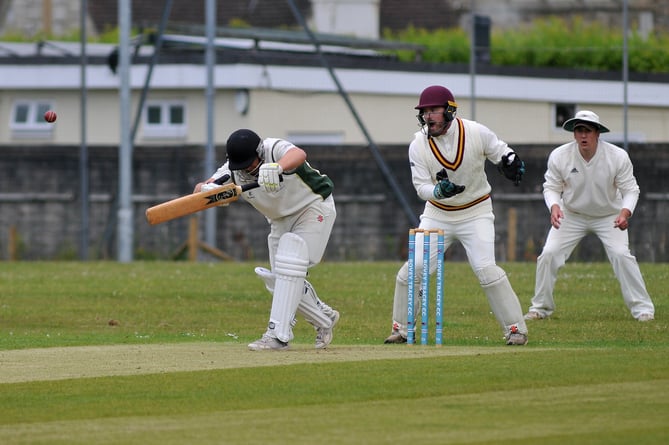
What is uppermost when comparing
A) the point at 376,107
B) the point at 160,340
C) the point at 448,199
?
the point at 376,107

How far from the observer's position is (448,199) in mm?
12508

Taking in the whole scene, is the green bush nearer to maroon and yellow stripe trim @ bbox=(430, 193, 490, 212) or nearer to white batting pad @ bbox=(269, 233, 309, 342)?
maroon and yellow stripe trim @ bbox=(430, 193, 490, 212)

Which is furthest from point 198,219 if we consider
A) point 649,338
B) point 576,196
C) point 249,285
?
point 649,338

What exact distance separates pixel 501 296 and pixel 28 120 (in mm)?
26397

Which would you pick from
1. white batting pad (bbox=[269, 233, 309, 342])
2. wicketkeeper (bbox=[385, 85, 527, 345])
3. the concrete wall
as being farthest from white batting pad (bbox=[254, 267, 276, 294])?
the concrete wall

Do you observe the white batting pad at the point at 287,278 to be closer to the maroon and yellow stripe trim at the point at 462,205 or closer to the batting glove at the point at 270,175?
the batting glove at the point at 270,175

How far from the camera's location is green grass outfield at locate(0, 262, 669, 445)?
322 inches

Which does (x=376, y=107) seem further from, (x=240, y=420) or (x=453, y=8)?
(x=240, y=420)

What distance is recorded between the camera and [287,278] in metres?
11.6

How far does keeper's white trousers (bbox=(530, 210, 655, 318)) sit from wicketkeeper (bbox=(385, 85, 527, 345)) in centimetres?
303

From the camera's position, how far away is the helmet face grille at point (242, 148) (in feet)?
37.4

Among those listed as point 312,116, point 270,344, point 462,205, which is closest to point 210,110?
point 312,116

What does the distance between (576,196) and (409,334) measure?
3703 millimetres

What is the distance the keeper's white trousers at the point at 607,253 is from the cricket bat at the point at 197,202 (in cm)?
506
